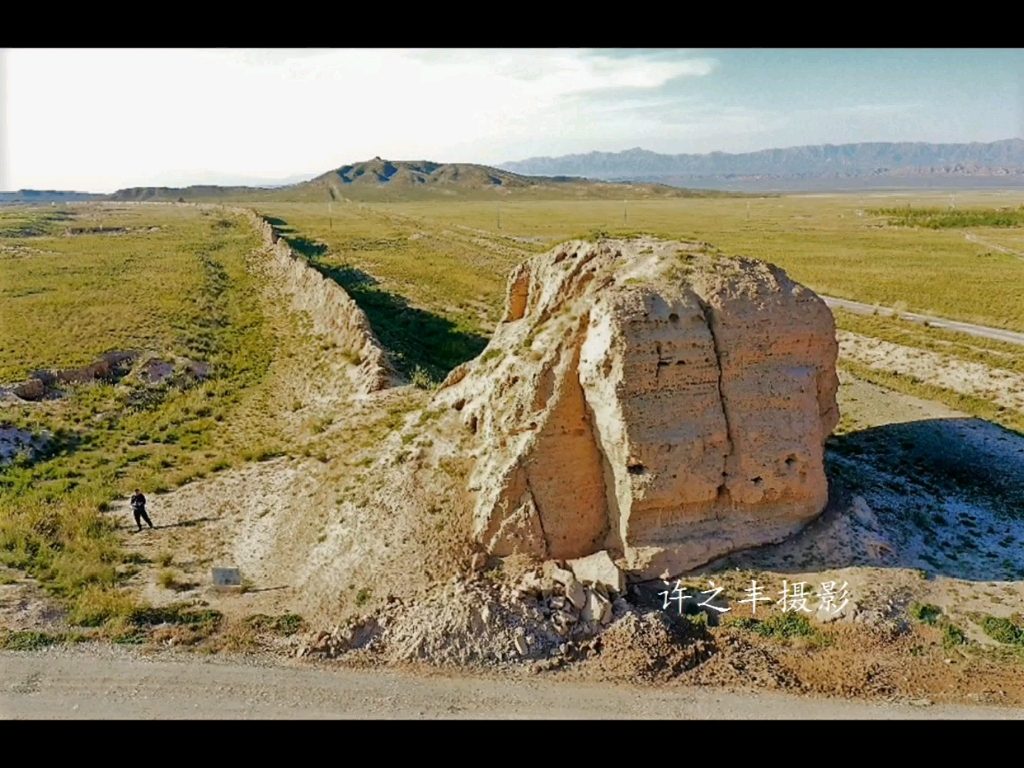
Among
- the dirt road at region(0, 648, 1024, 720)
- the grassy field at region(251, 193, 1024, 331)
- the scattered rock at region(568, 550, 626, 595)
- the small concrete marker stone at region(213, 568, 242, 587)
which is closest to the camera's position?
the dirt road at region(0, 648, 1024, 720)

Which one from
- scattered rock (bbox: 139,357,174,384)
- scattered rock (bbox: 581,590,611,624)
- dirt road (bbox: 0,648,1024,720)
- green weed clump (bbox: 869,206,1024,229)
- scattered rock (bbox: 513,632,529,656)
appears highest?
green weed clump (bbox: 869,206,1024,229)

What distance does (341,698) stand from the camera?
50.5 ft

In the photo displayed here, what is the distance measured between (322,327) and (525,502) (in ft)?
100

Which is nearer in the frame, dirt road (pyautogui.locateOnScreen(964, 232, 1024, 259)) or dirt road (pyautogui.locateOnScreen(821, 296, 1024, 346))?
dirt road (pyautogui.locateOnScreen(821, 296, 1024, 346))

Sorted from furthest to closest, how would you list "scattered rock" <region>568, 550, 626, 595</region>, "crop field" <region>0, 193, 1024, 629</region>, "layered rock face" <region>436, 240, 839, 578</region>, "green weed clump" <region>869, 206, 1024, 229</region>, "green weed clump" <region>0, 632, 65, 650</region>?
"green weed clump" <region>869, 206, 1024, 229</region>, "crop field" <region>0, 193, 1024, 629</region>, "layered rock face" <region>436, 240, 839, 578</region>, "scattered rock" <region>568, 550, 626, 595</region>, "green weed clump" <region>0, 632, 65, 650</region>

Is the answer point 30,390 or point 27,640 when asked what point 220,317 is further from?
point 27,640

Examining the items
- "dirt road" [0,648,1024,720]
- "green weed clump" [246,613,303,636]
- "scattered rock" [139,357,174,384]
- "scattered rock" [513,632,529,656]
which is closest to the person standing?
"dirt road" [0,648,1024,720]

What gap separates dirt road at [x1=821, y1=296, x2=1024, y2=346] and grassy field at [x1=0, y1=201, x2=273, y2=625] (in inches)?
1674

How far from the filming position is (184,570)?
2109 centimetres

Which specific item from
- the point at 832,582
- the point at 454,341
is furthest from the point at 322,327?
the point at 832,582

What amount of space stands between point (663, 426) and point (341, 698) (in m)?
9.31

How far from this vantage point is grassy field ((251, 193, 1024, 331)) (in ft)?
197

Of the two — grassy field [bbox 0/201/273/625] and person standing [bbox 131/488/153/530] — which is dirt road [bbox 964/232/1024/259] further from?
person standing [bbox 131/488/153/530]

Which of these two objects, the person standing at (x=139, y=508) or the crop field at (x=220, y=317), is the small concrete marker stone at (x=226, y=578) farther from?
the person standing at (x=139, y=508)
